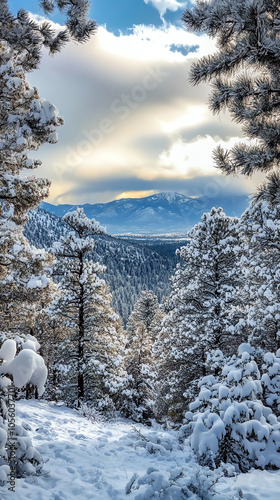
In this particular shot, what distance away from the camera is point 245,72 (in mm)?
4879

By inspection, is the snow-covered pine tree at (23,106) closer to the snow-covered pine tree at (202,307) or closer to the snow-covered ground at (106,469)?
the snow-covered ground at (106,469)

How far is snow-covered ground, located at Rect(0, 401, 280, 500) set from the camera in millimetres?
3785

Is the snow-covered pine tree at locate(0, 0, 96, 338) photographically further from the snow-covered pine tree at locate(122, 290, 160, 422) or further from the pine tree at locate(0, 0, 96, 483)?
the snow-covered pine tree at locate(122, 290, 160, 422)

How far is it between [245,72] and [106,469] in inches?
279

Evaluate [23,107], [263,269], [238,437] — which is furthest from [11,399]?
[263,269]

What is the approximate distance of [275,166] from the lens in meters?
5.04

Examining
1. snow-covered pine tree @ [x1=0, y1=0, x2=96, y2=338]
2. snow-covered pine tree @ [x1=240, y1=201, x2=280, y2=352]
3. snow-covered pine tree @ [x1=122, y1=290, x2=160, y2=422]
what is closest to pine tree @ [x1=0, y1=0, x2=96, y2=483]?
snow-covered pine tree @ [x1=0, y1=0, x2=96, y2=338]

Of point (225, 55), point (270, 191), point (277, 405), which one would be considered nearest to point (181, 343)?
point (277, 405)

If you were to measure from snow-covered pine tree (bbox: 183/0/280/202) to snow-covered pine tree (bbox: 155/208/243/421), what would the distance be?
25.7 ft

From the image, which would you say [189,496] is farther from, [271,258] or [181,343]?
[181,343]

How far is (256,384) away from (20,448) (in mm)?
4102

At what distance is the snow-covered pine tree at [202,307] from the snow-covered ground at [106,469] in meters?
5.99

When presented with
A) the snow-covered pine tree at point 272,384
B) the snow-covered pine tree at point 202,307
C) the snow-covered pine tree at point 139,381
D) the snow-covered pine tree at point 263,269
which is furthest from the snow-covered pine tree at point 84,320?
the snow-covered pine tree at point 272,384

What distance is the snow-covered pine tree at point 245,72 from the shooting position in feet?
13.9
